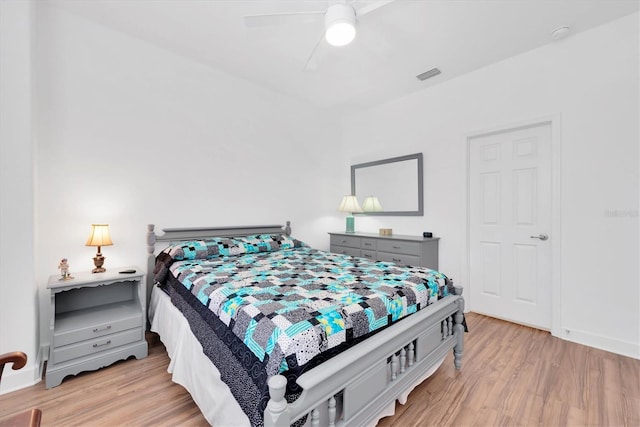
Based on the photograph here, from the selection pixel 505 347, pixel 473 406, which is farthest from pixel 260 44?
pixel 505 347

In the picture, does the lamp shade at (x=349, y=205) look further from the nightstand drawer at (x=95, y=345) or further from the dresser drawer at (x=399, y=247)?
the nightstand drawer at (x=95, y=345)

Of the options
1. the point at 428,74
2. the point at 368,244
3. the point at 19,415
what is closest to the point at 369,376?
the point at 19,415

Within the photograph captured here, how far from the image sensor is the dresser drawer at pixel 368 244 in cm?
373

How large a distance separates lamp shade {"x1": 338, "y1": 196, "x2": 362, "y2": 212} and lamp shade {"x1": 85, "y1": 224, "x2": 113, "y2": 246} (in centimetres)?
289

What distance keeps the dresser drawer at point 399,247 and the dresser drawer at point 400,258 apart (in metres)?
0.04

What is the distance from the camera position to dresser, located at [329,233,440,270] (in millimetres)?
3303

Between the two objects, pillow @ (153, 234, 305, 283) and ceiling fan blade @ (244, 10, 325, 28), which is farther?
pillow @ (153, 234, 305, 283)

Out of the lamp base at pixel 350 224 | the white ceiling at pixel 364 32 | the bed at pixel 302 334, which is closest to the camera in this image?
the bed at pixel 302 334

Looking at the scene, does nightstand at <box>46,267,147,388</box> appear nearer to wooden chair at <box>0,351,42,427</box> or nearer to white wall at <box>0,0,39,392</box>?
white wall at <box>0,0,39,392</box>

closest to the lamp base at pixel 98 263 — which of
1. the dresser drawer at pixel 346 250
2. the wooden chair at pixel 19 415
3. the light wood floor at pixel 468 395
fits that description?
the light wood floor at pixel 468 395

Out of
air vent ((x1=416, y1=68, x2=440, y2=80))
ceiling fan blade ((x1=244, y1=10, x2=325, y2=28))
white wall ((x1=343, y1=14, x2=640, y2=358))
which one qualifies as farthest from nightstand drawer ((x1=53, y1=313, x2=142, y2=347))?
air vent ((x1=416, y1=68, x2=440, y2=80))

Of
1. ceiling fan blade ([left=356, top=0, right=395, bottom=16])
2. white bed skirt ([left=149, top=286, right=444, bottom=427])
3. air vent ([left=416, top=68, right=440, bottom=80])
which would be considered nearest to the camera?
white bed skirt ([left=149, top=286, right=444, bottom=427])

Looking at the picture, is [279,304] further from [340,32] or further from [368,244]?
[368,244]

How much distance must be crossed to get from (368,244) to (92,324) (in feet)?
9.65
